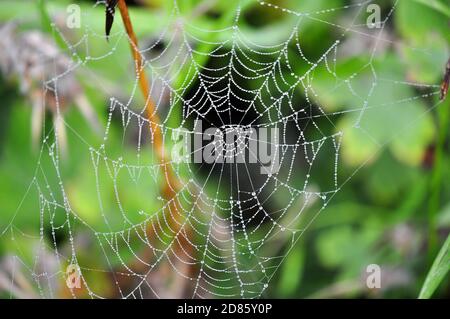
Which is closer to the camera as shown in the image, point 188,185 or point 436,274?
point 436,274

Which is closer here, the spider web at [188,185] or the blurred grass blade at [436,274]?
the blurred grass blade at [436,274]

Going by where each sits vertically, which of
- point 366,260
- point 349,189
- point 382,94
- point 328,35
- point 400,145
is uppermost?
point 328,35

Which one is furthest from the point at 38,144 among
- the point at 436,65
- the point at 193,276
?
the point at 436,65

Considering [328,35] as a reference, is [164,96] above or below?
below

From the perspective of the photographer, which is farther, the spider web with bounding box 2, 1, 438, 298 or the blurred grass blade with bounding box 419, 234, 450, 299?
the spider web with bounding box 2, 1, 438, 298

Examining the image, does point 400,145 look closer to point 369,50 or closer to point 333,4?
point 369,50

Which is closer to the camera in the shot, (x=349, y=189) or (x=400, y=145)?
(x=400, y=145)
